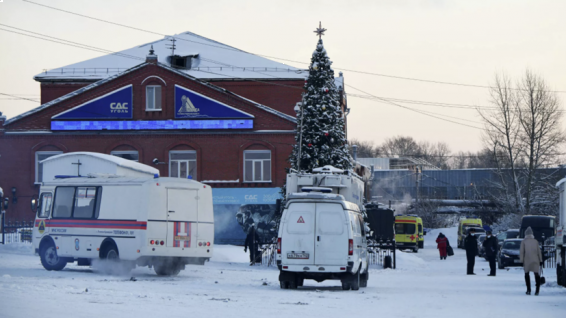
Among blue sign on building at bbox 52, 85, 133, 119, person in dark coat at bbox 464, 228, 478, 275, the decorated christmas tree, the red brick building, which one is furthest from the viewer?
blue sign on building at bbox 52, 85, 133, 119

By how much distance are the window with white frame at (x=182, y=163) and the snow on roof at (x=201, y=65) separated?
7.23 meters

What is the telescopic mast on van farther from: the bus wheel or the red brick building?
the red brick building

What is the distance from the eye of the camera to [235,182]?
4853 cm

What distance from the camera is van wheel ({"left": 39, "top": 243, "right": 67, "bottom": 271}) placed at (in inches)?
952

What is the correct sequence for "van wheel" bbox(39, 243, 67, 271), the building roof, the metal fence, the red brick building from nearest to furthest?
"van wheel" bbox(39, 243, 67, 271)
the metal fence
the building roof
the red brick building

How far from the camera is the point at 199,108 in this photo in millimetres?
48344

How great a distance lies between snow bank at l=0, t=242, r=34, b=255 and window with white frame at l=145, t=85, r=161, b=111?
16123 mm

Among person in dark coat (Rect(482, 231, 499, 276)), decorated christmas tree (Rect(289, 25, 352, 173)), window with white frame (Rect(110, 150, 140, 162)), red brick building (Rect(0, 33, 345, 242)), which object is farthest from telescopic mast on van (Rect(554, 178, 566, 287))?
window with white frame (Rect(110, 150, 140, 162))

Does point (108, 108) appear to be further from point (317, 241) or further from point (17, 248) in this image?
point (317, 241)

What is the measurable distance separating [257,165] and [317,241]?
29.9 metres

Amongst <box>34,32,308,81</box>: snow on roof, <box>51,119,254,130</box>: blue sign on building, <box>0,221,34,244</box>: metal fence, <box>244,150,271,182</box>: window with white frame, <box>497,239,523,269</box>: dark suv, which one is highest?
<box>34,32,308,81</box>: snow on roof

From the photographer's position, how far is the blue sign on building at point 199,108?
158 feet

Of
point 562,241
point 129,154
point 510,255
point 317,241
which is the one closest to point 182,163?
point 129,154

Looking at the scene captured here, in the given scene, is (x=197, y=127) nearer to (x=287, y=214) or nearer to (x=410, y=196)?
(x=287, y=214)
